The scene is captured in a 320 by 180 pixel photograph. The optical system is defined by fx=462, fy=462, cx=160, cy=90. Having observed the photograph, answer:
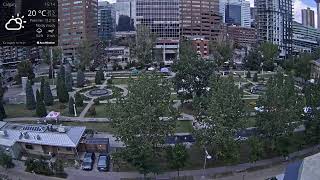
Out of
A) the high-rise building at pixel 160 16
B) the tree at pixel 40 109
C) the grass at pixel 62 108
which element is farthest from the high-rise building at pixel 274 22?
the tree at pixel 40 109

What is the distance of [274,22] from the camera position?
134750mm

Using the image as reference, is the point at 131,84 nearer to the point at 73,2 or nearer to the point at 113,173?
the point at 113,173

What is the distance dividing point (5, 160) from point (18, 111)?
15612 mm

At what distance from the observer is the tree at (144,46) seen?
80.9 metres

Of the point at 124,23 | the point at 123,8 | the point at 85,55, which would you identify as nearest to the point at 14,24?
the point at 85,55

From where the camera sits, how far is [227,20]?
18400cm

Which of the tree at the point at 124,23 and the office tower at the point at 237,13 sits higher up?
A: the office tower at the point at 237,13

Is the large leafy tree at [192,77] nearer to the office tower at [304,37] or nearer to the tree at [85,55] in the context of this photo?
the tree at [85,55]

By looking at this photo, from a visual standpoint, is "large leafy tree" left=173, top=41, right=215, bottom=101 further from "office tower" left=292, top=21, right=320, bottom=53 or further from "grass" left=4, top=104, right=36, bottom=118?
"office tower" left=292, top=21, right=320, bottom=53

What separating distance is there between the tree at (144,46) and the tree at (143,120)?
51.1 metres

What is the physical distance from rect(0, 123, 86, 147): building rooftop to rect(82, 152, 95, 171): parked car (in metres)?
1.14

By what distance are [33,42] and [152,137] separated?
1228 centimetres
